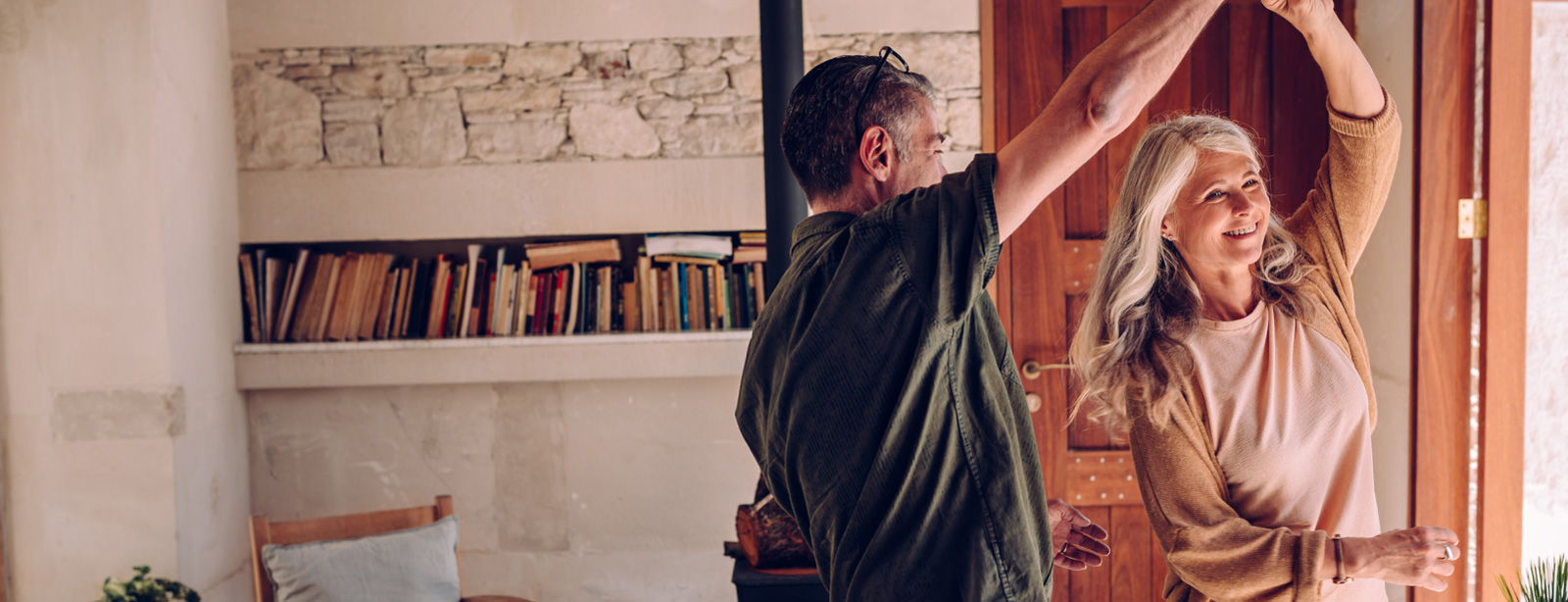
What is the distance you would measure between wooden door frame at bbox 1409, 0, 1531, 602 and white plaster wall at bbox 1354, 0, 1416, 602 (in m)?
0.05

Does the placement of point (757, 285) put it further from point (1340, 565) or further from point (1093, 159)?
point (1340, 565)

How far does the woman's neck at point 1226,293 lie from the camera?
155 centimetres

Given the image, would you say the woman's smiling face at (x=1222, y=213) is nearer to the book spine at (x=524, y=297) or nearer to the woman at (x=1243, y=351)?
the woman at (x=1243, y=351)

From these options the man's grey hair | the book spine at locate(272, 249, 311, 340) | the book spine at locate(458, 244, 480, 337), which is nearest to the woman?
the man's grey hair

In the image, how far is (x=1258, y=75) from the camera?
2924 mm

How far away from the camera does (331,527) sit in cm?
258

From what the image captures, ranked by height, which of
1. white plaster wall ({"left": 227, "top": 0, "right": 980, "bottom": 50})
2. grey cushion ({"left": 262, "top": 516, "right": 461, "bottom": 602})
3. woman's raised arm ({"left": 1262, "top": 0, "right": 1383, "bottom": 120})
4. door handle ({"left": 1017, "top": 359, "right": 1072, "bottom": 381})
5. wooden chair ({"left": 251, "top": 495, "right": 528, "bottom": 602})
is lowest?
grey cushion ({"left": 262, "top": 516, "right": 461, "bottom": 602})

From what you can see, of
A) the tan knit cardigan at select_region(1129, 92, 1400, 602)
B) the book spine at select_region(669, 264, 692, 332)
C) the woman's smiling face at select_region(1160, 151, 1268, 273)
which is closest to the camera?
the tan knit cardigan at select_region(1129, 92, 1400, 602)

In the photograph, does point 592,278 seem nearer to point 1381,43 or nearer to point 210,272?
point 210,272

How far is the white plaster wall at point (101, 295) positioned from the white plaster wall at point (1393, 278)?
3633mm

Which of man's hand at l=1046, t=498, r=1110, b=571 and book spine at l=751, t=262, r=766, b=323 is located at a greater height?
book spine at l=751, t=262, r=766, b=323

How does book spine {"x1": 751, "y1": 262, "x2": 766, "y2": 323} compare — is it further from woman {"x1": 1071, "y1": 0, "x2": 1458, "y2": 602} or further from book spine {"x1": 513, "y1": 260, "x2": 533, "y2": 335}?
woman {"x1": 1071, "y1": 0, "x2": 1458, "y2": 602}

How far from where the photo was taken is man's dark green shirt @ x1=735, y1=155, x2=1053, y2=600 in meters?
0.89

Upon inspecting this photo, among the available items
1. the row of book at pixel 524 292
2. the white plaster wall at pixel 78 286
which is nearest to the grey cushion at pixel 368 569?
the white plaster wall at pixel 78 286
